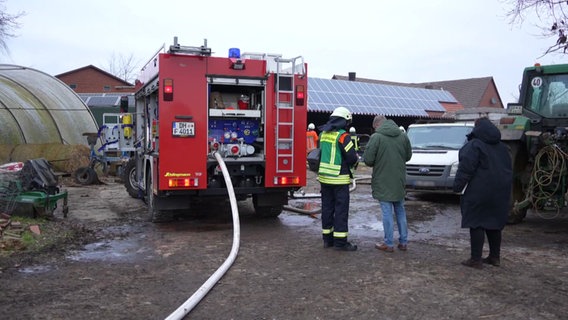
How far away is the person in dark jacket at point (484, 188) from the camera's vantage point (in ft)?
17.7

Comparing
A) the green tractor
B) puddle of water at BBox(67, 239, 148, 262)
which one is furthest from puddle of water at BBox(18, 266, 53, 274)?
the green tractor

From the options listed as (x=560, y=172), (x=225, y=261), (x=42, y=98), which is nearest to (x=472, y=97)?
(x=42, y=98)

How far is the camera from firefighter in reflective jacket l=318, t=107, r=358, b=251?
6305mm

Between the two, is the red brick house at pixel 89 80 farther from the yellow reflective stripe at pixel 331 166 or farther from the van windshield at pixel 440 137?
the yellow reflective stripe at pixel 331 166

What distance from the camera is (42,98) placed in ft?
67.9

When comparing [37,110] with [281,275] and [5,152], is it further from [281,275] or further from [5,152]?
[281,275]

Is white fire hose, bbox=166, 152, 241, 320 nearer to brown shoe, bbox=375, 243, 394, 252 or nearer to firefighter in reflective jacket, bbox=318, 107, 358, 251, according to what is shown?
firefighter in reflective jacket, bbox=318, 107, 358, 251

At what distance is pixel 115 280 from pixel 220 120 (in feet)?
12.2

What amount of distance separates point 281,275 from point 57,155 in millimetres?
13325

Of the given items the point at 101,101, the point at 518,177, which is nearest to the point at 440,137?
the point at 518,177

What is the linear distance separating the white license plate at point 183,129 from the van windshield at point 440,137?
632 cm

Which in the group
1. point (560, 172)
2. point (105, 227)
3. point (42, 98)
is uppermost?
point (42, 98)

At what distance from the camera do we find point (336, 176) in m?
6.33

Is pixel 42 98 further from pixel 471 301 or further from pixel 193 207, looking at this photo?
pixel 471 301
